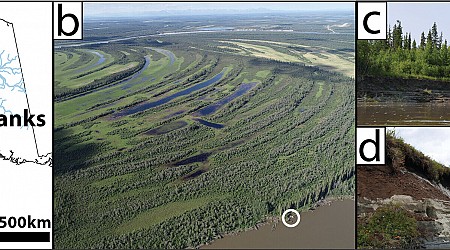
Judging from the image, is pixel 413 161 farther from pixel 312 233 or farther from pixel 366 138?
pixel 312 233

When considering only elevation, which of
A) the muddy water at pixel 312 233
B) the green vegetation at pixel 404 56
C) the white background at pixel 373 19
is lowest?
the muddy water at pixel 312 233

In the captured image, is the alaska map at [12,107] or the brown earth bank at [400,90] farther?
the brown earth bank at [400,90]

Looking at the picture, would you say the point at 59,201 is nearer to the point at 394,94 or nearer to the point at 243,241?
the point at 243,241

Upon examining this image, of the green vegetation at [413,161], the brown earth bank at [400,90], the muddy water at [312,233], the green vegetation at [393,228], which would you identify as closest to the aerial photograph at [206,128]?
the muddy water at [312,233]

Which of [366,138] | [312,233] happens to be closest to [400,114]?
[366,138]

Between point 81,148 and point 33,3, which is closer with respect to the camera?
point 33,3

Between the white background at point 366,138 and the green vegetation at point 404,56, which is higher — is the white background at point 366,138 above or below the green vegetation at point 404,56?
below

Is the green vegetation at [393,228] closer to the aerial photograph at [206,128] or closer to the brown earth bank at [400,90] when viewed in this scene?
the aerial photograph at [206,128]

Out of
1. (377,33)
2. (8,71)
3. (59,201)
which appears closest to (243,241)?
(59,201)

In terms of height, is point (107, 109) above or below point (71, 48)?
below
